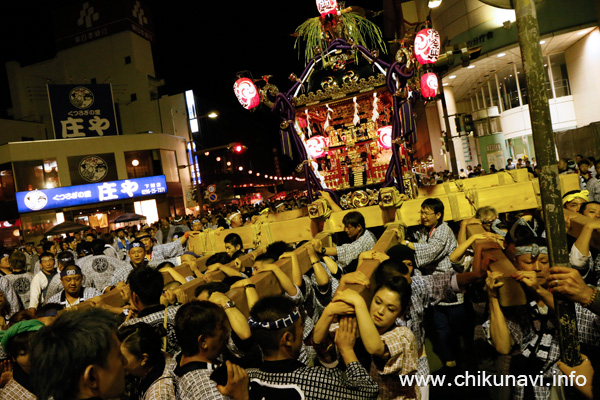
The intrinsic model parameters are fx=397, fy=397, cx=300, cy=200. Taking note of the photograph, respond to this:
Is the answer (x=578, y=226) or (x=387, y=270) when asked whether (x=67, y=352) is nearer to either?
(x=387, y=270)

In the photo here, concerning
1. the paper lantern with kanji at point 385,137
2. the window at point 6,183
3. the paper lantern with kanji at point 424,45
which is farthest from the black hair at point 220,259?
the window at point 6,183

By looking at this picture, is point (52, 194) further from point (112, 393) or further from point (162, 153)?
point (112, 393)

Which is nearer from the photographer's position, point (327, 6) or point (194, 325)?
point (194, 325)

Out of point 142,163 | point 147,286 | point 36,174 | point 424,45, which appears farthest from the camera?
point 142,163

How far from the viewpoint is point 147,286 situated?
3.47 metres

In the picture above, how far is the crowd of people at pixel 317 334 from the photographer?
194 centimetres

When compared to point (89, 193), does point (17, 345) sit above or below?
below

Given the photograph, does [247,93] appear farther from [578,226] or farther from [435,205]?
[578,226]

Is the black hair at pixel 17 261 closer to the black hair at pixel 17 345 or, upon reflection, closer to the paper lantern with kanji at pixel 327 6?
the black hair at pixel 17 345

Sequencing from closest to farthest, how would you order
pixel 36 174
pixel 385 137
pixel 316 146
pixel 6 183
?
pixel 385 137 → pixel 316 146 → pixel 6 183 → pixel 36 174

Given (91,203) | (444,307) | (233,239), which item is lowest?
(444,307)

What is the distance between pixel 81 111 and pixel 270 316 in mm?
30468

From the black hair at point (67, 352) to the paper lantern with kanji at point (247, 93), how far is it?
707cm

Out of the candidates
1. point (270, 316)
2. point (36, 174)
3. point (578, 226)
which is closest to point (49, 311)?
point (270, 316)
